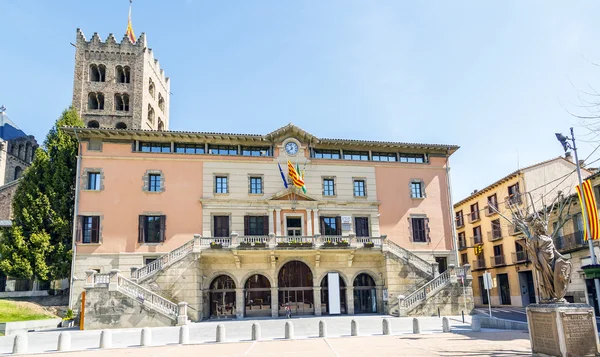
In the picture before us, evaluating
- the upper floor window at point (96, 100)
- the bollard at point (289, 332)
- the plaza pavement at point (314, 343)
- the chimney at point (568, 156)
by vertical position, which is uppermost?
the upper floor window at point (96, 100)

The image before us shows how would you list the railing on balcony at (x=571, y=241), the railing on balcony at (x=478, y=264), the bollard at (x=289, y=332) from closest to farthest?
the bollard at (x=289, y=332), the railing on balcony at (x=571, y=241), the railing on balcony at (x=478, y=264)

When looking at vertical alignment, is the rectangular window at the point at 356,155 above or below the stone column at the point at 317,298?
above

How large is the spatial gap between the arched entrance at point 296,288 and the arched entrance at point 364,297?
3.32 meters

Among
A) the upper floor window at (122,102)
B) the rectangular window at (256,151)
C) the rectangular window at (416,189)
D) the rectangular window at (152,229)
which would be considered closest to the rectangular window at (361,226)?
the rectangular window at (416,189)

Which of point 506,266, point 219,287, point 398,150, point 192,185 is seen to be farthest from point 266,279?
point 506,266

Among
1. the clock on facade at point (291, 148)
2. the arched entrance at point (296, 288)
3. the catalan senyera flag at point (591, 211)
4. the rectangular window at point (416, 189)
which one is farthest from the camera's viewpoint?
the rectangular window at point (416, 189)

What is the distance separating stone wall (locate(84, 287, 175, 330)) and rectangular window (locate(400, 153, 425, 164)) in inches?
858

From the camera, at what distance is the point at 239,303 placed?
2995 centimetres

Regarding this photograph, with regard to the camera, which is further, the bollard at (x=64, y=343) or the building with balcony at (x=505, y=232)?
the building with balcony at (x=505, y=232)

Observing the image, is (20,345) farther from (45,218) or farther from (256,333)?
(45,218)

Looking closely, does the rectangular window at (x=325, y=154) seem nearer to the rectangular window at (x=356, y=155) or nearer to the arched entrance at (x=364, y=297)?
the rectangular window at (x=356, y=155)

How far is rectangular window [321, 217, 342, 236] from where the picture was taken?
32.8m

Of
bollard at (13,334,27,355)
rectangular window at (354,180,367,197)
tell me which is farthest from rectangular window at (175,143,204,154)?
Result: bollard at (13,334,27,355)

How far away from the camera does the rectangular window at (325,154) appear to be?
3425cm
